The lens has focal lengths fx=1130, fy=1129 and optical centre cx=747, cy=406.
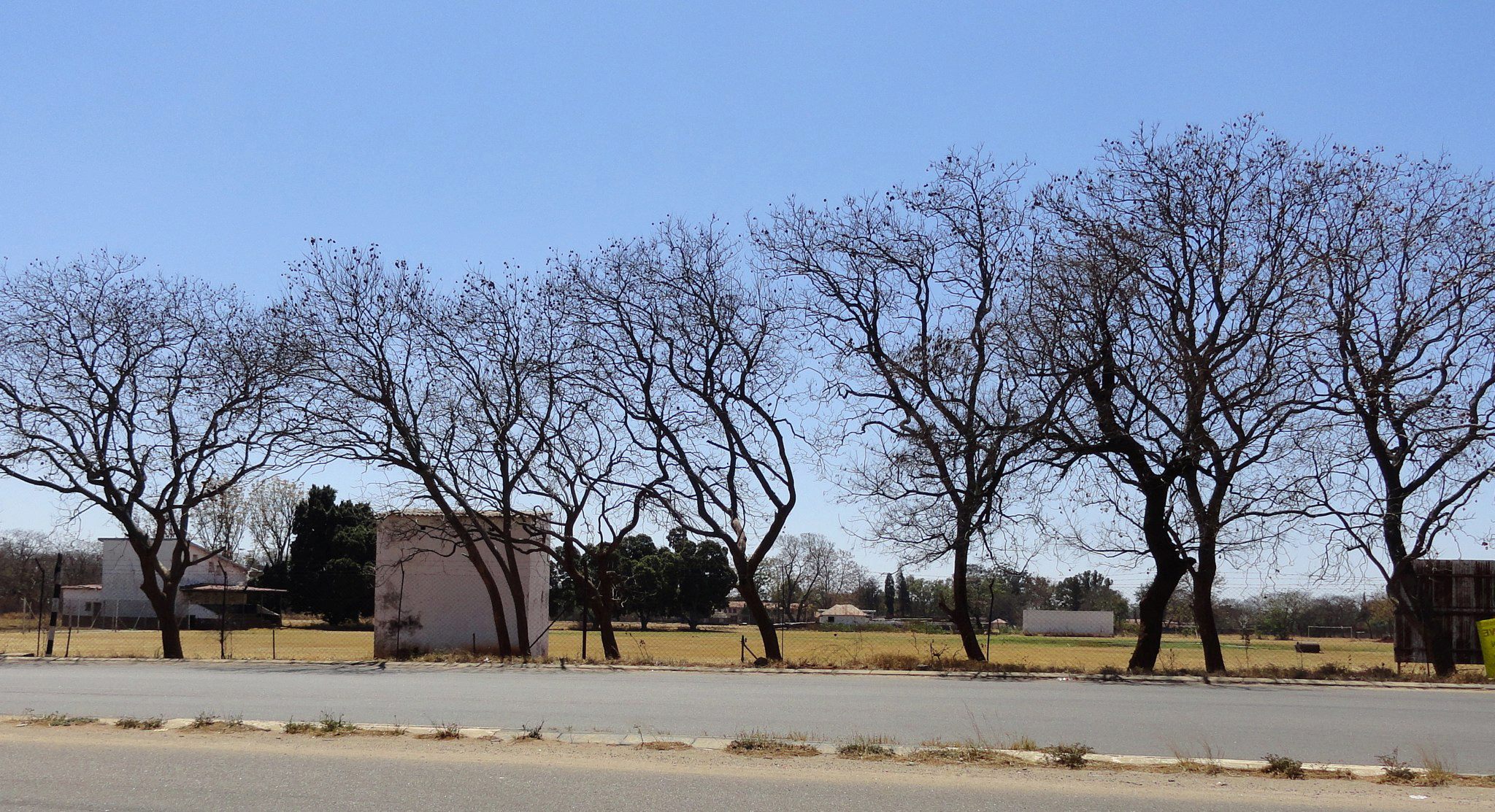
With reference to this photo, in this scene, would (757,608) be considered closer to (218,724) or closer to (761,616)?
(761,616)

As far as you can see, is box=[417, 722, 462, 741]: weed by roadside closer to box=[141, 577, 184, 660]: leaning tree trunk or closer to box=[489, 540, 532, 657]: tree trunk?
box=[489, 540, 532, 657]: tree trunk

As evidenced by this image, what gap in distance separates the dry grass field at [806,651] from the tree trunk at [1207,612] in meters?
0.43

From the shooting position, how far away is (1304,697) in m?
16.4

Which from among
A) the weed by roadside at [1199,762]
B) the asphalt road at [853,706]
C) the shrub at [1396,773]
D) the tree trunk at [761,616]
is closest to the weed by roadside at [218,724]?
the asphalt road at [853,706]

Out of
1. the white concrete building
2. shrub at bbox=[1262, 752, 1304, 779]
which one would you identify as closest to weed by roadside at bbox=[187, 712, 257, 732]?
shrub at bbox=[1262, 752, 1304, 779]

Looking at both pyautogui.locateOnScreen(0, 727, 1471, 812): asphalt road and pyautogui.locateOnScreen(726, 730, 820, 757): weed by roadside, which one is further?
pyautogui.locateOnScreen(726, 730, 820, 757): weed by roadside

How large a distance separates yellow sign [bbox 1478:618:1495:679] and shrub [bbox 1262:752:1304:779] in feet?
43.5

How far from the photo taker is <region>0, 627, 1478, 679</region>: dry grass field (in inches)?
917

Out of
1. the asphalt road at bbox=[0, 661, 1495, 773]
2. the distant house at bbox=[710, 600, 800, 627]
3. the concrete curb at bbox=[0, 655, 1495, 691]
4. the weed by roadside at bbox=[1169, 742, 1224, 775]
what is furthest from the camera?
the distant house at bbox=[710, 600, 800, 627]

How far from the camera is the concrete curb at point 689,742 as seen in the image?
9.61m

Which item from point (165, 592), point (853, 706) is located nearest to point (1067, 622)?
point (165, 592)

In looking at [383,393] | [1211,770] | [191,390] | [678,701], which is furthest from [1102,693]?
[191,390]

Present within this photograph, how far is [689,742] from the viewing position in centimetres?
1083

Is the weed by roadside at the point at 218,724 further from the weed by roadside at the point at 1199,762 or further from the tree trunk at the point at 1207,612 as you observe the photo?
the tree trunk at the point at 1207,612
